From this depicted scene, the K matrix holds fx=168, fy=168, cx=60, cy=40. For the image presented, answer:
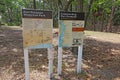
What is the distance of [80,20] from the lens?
377cm

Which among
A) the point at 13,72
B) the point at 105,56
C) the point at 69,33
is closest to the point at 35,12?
the point at 69,33

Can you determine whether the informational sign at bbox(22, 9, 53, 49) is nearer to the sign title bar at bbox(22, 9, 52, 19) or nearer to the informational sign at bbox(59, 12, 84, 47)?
the sign title bar at bbox(22, 9, 52, 19)

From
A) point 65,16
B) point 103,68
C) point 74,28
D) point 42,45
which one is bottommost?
point 103,68

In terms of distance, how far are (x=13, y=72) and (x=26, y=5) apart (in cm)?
2437

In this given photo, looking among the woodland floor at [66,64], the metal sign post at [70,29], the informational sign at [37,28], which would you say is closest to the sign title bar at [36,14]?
the informational sign at [37,28]

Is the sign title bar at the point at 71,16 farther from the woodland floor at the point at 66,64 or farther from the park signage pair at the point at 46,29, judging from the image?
the woodland floor at the point at 66,64

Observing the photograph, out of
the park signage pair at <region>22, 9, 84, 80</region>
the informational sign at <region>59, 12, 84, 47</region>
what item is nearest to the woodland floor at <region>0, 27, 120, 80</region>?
the park signage pair at <region>22, 9, 84, 80</region>

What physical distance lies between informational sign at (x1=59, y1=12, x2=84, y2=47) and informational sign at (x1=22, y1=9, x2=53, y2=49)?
31 cm

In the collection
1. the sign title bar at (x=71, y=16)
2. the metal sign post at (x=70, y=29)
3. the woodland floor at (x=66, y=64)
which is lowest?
the woodland floor at (x=66, y=64)

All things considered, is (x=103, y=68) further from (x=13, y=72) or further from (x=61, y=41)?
(x=13, y=72)

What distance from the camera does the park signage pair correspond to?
3.23 metres

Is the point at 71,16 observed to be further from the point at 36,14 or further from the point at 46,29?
the point at 36,14

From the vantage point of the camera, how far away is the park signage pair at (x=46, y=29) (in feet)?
10.6

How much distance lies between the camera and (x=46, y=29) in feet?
11.2
